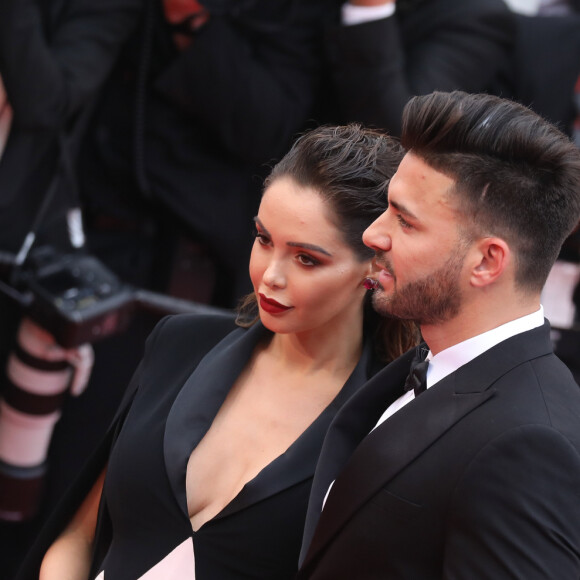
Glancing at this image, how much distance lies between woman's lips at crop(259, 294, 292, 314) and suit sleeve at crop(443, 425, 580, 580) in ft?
1.76

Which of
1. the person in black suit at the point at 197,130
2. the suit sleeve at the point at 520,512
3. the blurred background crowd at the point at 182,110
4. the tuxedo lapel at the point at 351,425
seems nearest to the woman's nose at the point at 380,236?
the tuxedo lapel at the point at 351,425

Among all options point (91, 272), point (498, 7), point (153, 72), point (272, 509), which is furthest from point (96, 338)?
point (498, 7)

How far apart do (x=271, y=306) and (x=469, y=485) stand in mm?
556

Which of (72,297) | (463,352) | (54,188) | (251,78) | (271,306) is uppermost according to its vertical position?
(463,352)

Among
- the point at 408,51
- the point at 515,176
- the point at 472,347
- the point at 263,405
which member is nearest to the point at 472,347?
the point at 472,347

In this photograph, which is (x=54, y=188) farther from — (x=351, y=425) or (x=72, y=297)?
(x=351, y=425)

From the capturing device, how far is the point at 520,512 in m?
1.16

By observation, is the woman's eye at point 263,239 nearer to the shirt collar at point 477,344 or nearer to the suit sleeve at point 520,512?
the shirt collar at point 477,344

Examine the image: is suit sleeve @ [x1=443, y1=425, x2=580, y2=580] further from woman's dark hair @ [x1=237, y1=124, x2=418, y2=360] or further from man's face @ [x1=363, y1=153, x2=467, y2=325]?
woman's dark hair @ [x1=237, y1=124, x2=418, y2=360]

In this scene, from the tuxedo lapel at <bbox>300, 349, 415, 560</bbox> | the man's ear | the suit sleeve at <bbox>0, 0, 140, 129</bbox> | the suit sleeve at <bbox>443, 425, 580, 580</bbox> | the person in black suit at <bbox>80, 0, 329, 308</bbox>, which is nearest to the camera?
the suit sleeve at <bbox>443, 425, 580, 580</bbox>

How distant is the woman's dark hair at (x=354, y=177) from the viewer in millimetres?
1670

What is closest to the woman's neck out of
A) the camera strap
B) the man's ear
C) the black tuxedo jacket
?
the black tuxedo jacket

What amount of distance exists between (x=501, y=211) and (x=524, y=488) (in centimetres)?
37

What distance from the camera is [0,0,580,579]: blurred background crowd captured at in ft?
8.86
